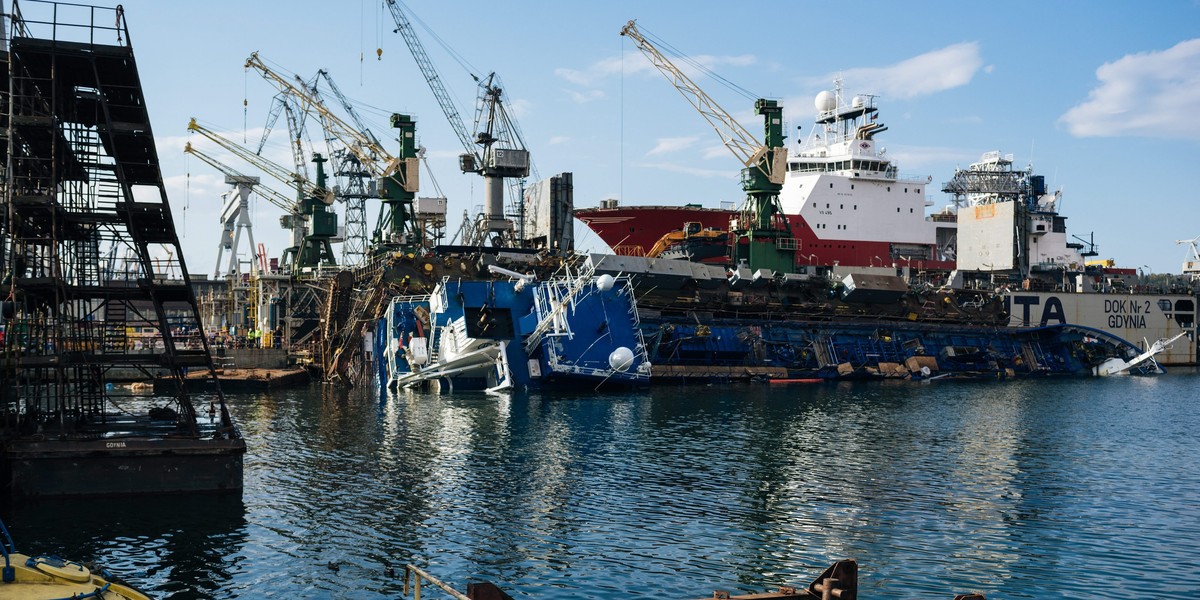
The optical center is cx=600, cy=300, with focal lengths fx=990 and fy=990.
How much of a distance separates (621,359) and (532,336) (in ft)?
18.3

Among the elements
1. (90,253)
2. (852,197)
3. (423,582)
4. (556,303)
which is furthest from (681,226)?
(423,582)

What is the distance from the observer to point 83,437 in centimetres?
2655

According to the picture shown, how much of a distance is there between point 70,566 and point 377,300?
56120 millimetres

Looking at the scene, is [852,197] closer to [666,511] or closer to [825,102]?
[825,102]

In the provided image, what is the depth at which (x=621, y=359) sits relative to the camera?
193 ft

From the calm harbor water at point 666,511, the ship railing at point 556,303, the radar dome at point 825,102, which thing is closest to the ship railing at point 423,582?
the calm harbor water at point 666,511

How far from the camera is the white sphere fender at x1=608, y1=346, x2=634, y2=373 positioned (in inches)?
2318

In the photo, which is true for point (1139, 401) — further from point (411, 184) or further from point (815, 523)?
point (411, 184)

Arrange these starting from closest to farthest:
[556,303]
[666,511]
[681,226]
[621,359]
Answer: [666,511] → [621,359] → [556,303] → [681,226]

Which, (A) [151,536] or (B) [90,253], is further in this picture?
(B) [90,253]

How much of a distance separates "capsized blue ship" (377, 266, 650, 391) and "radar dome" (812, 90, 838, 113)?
6022 centimetres

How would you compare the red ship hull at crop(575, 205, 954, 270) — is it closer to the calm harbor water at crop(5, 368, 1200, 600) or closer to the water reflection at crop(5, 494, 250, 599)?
the calm harbor water at crop(5, 368, 1200, 600)

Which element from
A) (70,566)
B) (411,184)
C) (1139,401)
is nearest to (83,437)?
(70,566)

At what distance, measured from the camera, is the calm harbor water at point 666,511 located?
69.9ft
